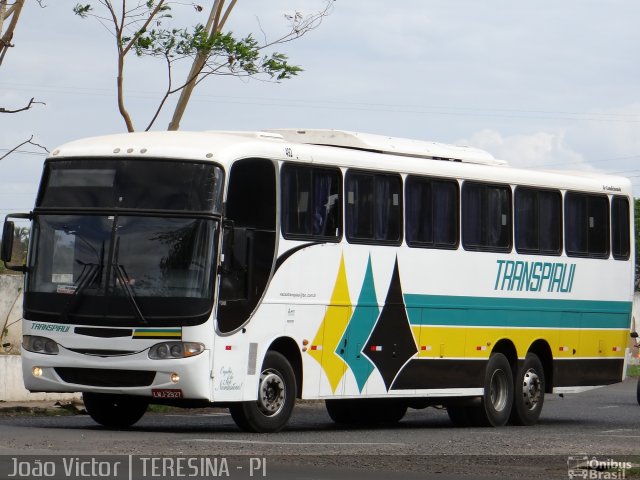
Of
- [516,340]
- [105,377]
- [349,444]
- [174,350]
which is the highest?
[516,340]

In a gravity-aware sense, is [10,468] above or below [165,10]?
below

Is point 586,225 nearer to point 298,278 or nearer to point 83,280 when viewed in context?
point 298,278

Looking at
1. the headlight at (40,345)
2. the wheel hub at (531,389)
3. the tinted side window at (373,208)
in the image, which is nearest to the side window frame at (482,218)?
the tinted side window at (373,208)

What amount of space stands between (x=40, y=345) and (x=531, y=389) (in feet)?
26.8

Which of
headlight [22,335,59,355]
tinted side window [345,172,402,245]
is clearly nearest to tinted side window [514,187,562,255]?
tinted side window [345,172,402,245]

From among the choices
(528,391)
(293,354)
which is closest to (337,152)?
(293,354)

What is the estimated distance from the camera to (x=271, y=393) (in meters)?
19.0

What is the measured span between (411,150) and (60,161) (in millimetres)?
5172

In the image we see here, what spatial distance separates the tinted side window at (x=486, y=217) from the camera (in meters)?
22.5

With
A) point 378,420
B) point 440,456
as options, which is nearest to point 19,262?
point 378,420

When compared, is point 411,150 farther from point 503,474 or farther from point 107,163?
point 503,474

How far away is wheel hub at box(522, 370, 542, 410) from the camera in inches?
933

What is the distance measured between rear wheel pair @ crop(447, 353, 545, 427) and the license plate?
6.20 m

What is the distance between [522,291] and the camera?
23.5 m
